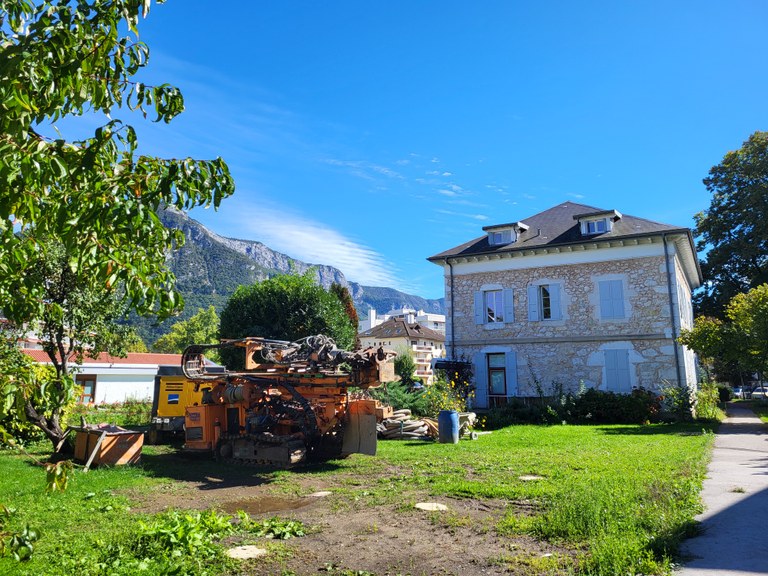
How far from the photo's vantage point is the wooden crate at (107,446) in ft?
33.3

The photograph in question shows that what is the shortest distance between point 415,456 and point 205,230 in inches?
7753

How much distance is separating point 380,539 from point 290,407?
18.6ft

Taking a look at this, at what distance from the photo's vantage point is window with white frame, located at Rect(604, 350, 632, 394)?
20.6 meters

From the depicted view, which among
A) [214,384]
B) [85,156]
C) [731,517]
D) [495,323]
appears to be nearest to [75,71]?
[85,156]

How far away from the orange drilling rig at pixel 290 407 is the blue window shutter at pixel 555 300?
13.8 metres

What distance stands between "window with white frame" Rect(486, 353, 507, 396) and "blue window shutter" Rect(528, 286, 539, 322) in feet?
6.81

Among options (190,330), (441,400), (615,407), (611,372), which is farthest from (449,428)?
(190,330)

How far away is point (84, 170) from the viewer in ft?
9.30

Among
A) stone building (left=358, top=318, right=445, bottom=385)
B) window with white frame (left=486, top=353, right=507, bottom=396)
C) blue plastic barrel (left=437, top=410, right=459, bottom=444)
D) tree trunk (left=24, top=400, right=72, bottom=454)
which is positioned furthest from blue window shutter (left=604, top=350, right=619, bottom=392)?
stone building (left=358, top=318, right=445, bottom=385)

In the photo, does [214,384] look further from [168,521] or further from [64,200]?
[64,200]

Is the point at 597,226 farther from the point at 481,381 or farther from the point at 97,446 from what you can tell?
the point at 97,446

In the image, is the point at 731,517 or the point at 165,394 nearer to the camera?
the point at 731,517

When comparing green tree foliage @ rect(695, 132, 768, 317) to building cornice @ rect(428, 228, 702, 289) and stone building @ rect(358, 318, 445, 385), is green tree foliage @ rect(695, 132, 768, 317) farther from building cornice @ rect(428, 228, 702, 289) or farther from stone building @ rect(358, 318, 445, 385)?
stone building @ rect(358, 318, 445, 385)

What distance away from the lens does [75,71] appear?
109 inches
